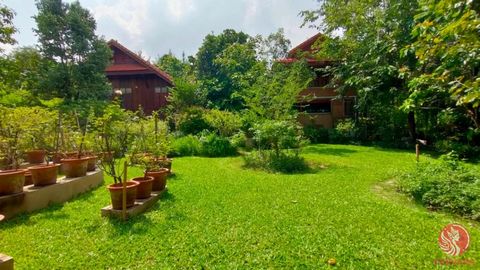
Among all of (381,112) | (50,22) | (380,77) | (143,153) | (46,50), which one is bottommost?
(143,153)

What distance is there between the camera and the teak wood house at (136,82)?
67.9ft

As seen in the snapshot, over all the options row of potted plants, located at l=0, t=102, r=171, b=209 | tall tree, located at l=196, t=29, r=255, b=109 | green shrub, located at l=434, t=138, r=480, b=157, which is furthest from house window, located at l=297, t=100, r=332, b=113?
row of potted plants, located at l=0, t=102, r=171, b=209

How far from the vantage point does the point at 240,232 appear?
3906mm

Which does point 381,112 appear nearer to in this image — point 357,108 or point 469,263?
point 357,108

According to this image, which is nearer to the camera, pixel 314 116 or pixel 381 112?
pixel 381 112

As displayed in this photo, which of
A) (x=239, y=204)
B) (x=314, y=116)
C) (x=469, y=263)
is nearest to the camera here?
(x=469, y=263)

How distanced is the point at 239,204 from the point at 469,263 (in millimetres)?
3194

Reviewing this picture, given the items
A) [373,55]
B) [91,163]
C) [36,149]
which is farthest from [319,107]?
[36,149]

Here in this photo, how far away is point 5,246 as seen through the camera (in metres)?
3.62

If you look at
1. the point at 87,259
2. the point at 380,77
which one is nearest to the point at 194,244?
the point at 87,259

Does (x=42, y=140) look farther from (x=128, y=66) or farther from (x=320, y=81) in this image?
Result: (x=320, y=81)

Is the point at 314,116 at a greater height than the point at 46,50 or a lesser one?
lesser

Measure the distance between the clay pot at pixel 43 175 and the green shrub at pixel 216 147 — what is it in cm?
657
